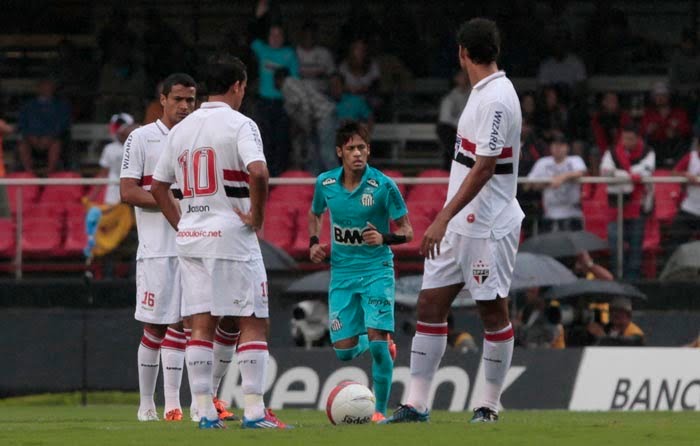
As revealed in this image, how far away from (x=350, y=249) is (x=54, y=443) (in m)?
3.77

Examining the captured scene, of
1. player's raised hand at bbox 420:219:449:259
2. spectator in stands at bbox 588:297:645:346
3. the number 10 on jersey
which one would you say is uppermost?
the number 10 on jersey

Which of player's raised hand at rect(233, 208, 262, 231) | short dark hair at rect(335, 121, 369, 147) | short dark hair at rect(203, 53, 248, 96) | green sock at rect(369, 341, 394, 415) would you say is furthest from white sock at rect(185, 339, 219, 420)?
short dark hair at rect(335, 121, 369, 147)

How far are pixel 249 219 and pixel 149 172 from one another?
2.52 m

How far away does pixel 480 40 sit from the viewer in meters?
9.56

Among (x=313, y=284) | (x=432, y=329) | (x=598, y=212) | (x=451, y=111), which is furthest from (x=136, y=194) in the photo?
(x=451, y=111)

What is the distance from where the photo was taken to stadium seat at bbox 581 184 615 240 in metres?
16.9

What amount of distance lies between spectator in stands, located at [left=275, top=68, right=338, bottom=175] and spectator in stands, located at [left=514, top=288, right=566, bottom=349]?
18.2 ft

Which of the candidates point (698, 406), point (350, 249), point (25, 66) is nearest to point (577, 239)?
point (698, 406)

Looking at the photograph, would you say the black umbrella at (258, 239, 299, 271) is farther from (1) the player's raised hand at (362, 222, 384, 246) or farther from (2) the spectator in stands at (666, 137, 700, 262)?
(1) the player's raised hand at (362, 222, 384, 246)

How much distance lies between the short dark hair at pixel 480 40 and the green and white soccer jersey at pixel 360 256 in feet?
7.26

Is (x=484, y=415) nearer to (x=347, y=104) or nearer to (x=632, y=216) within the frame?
(x=632, y=216)

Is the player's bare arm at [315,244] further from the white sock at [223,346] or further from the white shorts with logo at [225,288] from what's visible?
the white shorts with logo at [225,288]

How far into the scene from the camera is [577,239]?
16.6 m

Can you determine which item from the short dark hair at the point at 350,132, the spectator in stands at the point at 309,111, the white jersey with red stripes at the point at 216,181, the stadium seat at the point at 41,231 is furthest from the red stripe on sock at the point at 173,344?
the spectator in stands at the point at 309,111
